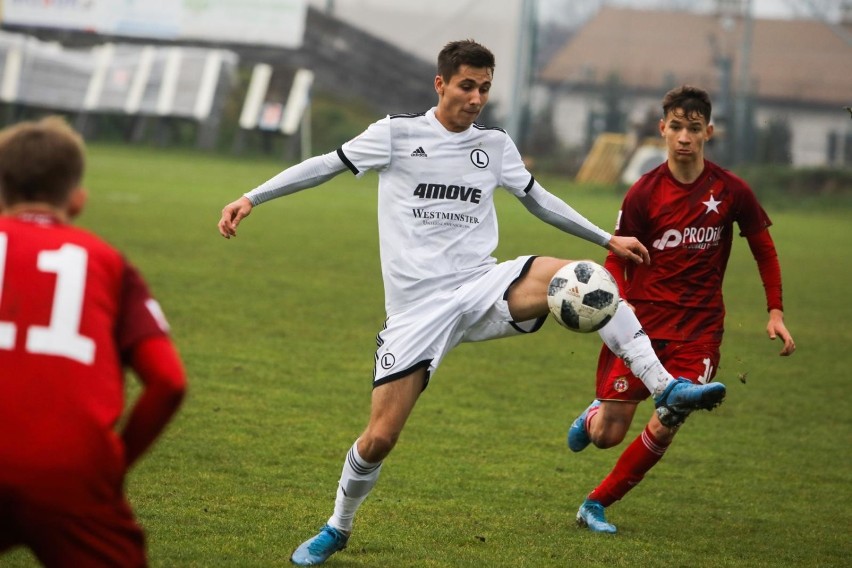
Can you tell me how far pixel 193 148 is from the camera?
34.3m

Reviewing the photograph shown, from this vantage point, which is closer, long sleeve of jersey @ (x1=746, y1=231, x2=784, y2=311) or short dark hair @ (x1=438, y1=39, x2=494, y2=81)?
short dark hair @ (x1=438, y1=39, x2=494, y2=81)

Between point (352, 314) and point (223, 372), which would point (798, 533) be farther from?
point (352, 314)

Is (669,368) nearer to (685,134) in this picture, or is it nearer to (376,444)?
(685,134)

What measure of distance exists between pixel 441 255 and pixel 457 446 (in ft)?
7.30

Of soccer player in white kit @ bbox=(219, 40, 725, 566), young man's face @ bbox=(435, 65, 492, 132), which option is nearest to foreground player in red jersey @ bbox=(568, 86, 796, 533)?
soccer player in white kit @ bbox=(219, 40, 725, 566)

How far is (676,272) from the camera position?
Result: 19.1ft

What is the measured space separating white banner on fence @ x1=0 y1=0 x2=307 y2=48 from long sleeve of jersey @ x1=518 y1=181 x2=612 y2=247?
31.4 m

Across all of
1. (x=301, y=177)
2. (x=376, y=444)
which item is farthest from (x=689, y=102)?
(x=376, y=444)

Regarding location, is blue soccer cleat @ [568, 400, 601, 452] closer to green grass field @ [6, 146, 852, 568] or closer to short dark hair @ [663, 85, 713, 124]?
green grass field @ [6, 146, 852, 568]

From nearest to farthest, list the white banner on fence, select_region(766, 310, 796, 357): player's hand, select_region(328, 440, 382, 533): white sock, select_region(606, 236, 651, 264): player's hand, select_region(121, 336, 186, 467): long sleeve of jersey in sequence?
select_region(121, 336, 186, 467): long sleeve of jersey → select_region(328, 440, 382, 533): white sock → select_region(606, 236, 651, 264): player's hand → select_region(766, 310, 796, 357): player's hand → the white banner on fence

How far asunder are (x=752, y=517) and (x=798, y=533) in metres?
0.31

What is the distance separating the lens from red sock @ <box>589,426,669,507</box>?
18.7 feet

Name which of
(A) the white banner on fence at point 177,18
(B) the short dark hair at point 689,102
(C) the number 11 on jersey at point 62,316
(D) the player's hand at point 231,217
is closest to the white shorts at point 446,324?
(D) the player's hand at point 231,217

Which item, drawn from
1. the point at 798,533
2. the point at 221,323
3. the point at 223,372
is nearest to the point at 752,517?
the point at 798,533
